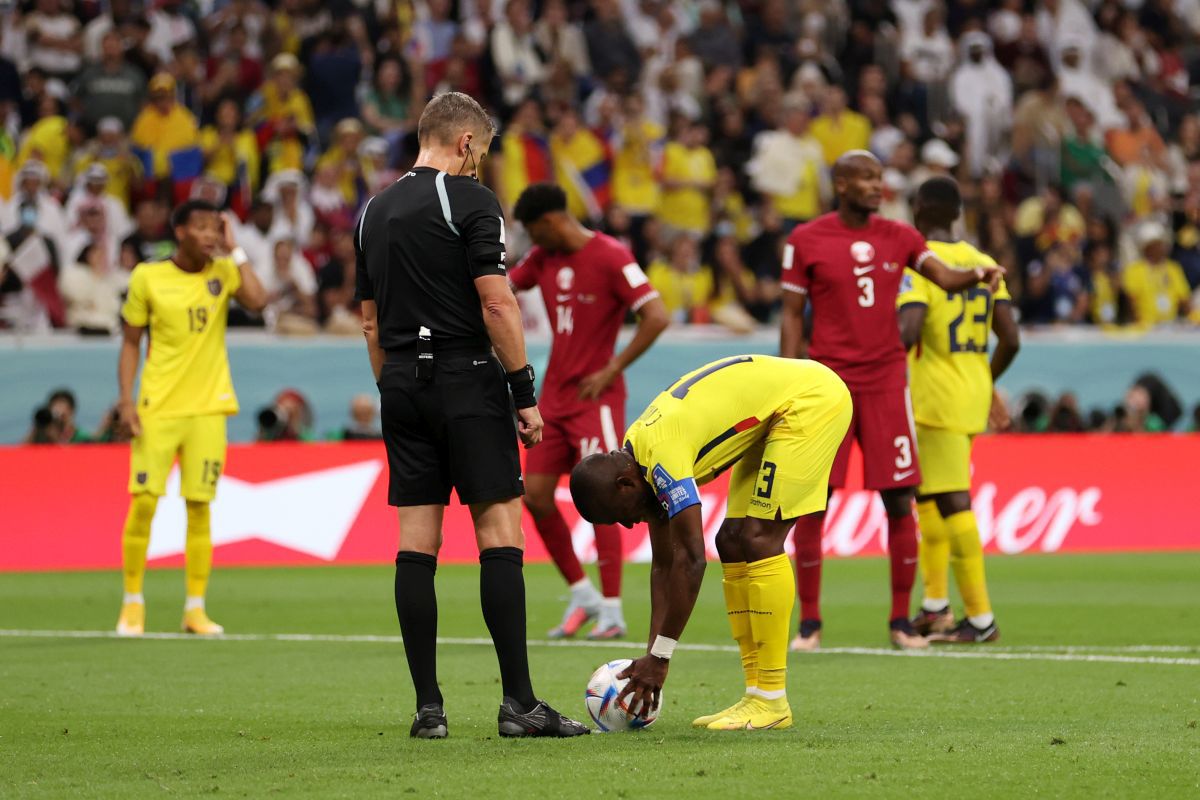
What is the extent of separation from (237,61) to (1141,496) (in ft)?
37.2

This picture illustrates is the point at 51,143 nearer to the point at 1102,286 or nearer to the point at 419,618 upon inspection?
the point at 1102,286

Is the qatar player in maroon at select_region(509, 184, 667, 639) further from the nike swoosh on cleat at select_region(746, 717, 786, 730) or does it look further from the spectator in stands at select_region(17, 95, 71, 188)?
the spectator in stands at select_region(17, 95, 71, 188)

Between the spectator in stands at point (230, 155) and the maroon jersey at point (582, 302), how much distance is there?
964 cm

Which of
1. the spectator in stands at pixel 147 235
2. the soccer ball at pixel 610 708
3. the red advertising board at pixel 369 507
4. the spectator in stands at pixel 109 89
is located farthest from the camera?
the spectator in stands at pixel 109 89

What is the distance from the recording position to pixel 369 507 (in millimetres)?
16594

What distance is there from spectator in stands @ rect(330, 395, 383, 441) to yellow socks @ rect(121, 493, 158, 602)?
6.25 m

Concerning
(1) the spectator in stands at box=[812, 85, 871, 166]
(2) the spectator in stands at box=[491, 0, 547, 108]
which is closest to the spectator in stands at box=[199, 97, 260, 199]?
(2) the spectator in stands at box=[491, 0, 547, 108]

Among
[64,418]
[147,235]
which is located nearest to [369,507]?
[64,418]

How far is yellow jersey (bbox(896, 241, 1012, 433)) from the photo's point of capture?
36.1ft

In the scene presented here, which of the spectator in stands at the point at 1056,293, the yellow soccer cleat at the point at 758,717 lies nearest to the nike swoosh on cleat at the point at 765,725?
the yellow soccer cleat at the point at 758,717

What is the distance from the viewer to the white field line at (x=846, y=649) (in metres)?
9.66

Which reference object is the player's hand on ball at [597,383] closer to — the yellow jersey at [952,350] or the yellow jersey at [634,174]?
the yellow jersey at [952,350]

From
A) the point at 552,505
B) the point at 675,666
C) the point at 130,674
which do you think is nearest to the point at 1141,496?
the point at 552,505

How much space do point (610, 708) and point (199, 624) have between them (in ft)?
17.2
